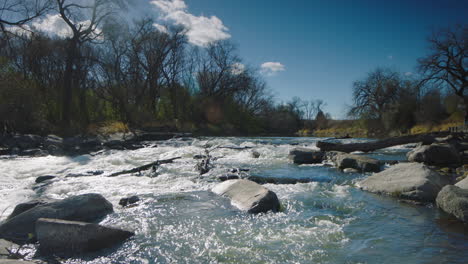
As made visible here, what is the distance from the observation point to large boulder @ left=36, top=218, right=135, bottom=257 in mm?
3057

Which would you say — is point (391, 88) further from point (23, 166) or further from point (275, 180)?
point (23, 166)

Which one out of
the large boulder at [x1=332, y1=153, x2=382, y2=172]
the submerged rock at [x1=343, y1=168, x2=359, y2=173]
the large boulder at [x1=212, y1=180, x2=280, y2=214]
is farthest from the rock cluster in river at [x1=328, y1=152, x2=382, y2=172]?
the large boulder at [x1=212, y1=180, x2=280, y2=214]

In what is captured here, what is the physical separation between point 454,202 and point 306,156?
19.3 ft

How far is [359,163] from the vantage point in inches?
314

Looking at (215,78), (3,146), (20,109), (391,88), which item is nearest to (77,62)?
(20,109)

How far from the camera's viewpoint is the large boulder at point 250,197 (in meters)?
4.46

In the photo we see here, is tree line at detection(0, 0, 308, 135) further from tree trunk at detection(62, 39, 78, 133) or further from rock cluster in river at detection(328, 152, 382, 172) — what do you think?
rock cluster in river at detection(328, 152, 382, 172)

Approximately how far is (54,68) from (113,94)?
5485 millimetres

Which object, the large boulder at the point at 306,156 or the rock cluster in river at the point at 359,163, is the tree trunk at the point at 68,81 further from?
the rock cluster in river at the point at 359,163

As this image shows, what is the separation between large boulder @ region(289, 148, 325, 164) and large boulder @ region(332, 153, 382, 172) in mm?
1192

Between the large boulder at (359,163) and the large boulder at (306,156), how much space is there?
3.91 ft

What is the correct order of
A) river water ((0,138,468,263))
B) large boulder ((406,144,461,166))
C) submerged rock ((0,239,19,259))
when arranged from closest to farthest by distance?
submerged rock ((0,239,19,259)) → river water ((0,138,468,263)) → large boulder ((406,144,461,166))

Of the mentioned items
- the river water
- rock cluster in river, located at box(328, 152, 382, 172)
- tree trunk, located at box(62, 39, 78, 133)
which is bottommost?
the river water

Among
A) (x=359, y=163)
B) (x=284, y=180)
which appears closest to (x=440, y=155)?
(x=359, y=163)
